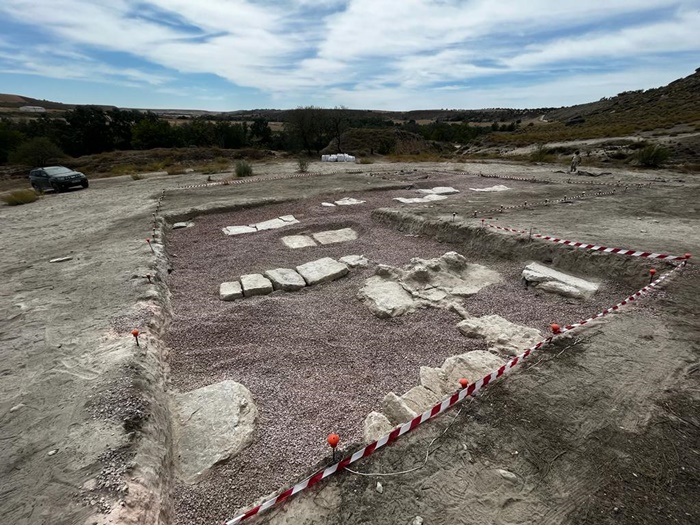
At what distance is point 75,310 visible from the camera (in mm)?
5082

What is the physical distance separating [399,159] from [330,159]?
5.83 meters

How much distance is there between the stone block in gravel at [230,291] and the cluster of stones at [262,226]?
3.76 metres

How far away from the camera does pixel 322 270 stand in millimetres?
6965

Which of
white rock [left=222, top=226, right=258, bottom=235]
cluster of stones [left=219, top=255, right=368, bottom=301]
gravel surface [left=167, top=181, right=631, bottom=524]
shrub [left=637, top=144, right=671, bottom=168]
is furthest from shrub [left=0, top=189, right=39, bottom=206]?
shrub [left=637, top=144, right=671, bottom=168]

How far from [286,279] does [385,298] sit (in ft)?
6.65

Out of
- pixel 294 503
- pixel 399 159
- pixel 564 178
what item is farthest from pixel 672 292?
pixel 399 159

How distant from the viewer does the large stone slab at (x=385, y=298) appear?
555 cm

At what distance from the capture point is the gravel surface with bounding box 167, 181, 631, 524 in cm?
304

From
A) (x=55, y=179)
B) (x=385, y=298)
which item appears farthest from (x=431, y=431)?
(x=55, y=179)

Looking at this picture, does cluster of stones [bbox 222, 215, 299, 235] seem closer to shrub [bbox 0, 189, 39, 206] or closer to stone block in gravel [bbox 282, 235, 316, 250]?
stone block in gravel [bbox 282, 235, 316, 250]

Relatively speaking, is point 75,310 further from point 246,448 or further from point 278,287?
point 246,448

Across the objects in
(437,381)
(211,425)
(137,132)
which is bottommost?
(211,425)

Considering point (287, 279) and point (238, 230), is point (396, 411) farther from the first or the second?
point (238, 230)

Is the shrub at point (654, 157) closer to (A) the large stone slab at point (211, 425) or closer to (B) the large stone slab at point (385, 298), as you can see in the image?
(B) the large stone slab at point (385, 298)
